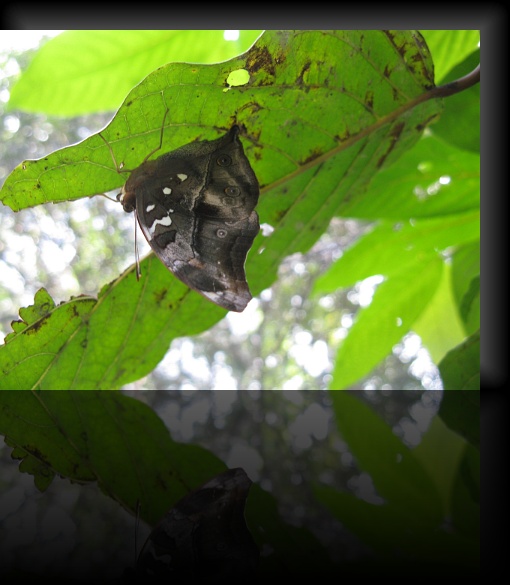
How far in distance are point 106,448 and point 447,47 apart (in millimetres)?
851

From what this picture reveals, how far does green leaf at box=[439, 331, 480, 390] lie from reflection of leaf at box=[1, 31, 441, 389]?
1.03ft

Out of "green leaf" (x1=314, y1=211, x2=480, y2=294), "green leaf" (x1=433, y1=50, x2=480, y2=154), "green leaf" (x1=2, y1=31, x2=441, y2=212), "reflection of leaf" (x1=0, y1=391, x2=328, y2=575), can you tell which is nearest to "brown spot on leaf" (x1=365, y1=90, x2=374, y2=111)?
"green leaf" (x1=2, y1=31, x2=441, y2=212)

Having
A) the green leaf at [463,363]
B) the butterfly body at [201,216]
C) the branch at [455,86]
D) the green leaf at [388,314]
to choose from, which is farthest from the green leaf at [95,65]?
the green leaf at [463,363]

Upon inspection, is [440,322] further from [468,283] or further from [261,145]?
[261,145]

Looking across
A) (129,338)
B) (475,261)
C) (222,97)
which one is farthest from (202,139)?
(475,261)

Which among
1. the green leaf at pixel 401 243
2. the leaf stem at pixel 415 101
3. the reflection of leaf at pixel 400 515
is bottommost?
the reflection of leaf at pixel 400 515

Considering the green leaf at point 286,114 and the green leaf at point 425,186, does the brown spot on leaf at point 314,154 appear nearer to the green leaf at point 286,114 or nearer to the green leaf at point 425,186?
the green leaf at point 286,114

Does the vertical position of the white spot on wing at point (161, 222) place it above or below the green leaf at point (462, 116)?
below

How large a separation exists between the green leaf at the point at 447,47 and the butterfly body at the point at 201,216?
0.38 metres

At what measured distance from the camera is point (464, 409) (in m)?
1.12

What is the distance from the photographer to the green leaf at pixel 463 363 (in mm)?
1038

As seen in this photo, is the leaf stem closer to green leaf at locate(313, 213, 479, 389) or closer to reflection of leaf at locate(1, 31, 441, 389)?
reflection of leaf at locate(1, 31, 441, 389)

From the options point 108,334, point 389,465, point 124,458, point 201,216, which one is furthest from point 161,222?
point 389,465

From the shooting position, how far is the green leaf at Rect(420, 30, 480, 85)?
1.01 m
